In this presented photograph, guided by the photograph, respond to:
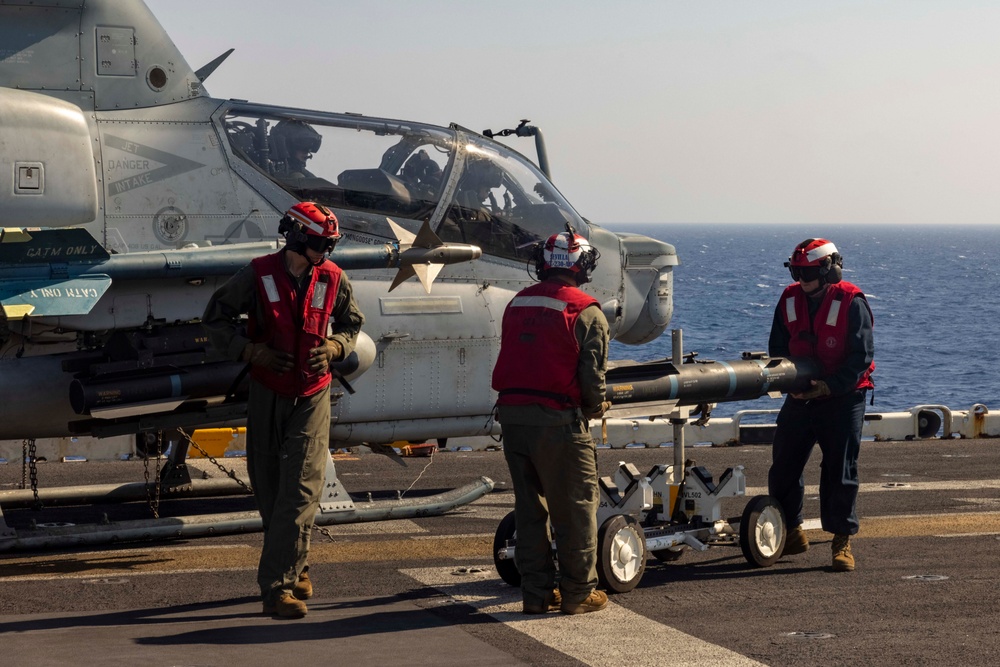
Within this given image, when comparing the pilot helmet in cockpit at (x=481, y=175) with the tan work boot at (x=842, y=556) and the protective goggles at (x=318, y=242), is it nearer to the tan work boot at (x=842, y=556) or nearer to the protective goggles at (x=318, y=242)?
the protective goggles at (x=318, y=242)

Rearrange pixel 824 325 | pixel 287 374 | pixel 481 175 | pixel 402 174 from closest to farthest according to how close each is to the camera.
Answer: pixel 287 374 < pixel 824 325 < pixel 402 174 < pixel 481 175

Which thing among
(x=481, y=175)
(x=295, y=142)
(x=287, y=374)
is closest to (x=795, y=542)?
(x=287, y=374)

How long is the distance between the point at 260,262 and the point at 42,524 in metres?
4.60

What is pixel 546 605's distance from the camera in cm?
770

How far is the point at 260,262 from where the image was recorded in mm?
7672

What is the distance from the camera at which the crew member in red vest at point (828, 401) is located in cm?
924

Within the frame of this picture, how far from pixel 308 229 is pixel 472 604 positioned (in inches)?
98.0

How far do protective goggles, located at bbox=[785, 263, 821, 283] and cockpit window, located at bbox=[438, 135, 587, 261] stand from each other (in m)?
3.12

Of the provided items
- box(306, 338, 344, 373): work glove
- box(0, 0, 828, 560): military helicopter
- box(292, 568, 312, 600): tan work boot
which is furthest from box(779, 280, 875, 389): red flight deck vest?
box(292, 568, 312, 600): tan work boot

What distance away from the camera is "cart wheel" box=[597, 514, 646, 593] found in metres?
8.07

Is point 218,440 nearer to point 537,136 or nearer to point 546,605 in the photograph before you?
point 537,136

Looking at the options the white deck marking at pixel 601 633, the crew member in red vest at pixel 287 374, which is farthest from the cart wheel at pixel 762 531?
the crew member in red vest at pixel 287 374

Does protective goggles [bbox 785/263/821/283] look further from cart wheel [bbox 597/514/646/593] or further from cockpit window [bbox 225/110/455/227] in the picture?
cockpit window [bbox 225/110/455/227]

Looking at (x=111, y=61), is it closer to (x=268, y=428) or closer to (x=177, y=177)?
(x=177, y=177)
